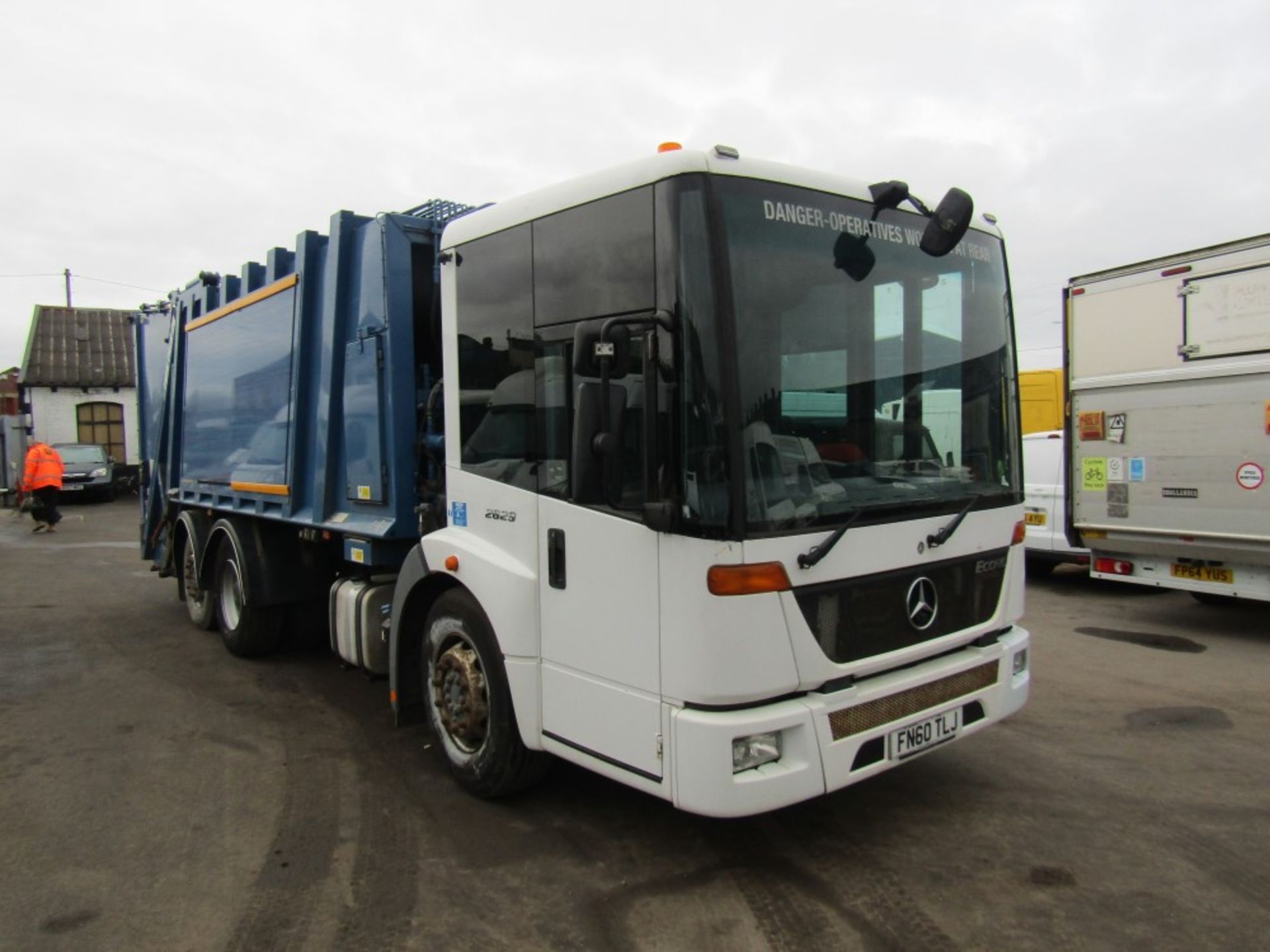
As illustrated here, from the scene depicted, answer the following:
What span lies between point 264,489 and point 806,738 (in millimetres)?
4737

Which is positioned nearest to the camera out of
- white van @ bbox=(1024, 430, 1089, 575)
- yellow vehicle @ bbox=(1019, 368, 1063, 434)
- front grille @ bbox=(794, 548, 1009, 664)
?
front grille @ bbox=(794, 548, 1009, 664)

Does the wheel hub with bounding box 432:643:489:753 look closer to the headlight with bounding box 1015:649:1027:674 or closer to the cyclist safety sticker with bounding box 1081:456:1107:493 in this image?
the headlight with bounding box 1015:649:1027:674

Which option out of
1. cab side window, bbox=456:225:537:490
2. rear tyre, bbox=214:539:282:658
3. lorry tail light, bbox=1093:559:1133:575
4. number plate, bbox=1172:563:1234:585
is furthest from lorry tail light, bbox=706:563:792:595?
lorry tail light, bbox=1093:559:1133:575

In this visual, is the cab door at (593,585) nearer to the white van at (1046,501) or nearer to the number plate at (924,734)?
the number plate at (924,734)

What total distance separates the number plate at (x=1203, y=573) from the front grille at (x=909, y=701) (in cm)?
477

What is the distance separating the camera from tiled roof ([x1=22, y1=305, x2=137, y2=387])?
31.2m

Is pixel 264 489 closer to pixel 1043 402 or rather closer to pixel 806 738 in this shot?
pixel 806 738

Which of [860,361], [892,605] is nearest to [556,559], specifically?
[892,605]

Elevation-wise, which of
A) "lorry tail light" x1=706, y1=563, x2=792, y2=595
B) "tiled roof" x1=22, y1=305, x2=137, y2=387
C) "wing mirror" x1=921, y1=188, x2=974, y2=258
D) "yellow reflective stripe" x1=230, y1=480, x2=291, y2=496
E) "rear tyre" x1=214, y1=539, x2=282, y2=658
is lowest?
"rear tyre" x1=214, y1=539, x2=282, y2=658

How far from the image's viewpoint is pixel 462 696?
4.29 meters

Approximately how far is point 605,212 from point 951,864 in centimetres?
288

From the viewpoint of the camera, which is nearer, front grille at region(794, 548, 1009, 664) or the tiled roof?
front grille at region(794, 548, 1009, 664)

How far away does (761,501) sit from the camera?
3.14 metres

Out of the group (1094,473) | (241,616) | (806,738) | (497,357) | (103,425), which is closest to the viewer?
(806,738)
